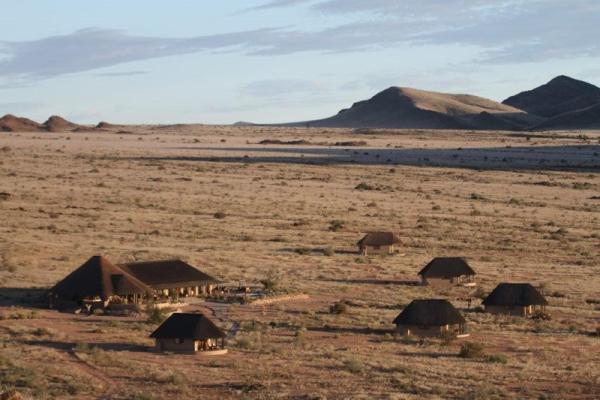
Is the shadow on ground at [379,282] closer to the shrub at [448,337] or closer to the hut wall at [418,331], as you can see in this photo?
the hut wall at [418,331]

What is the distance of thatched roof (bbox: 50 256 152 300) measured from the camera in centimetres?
4175

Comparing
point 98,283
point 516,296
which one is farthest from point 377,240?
point 98,283

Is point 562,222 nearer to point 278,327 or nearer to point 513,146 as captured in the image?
point 278,327

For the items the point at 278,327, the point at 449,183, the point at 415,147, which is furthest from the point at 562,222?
the point at 415,147

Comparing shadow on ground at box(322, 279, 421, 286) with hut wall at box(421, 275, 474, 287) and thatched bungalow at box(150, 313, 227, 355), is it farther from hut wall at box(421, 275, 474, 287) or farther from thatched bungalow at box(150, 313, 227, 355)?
thatched bungalow at box(150, 313, 227, 355)

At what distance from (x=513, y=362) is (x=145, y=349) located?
1011cm

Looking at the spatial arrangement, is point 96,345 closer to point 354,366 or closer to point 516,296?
point 354,366

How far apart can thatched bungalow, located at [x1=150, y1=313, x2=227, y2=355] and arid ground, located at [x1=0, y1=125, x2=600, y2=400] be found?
1.86ft

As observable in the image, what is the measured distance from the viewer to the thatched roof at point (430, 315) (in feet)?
122

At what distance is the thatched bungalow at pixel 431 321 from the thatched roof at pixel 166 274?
31.9ft

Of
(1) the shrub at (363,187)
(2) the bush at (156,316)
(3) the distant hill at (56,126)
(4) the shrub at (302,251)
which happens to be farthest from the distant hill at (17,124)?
(2) the bush at (156,316)

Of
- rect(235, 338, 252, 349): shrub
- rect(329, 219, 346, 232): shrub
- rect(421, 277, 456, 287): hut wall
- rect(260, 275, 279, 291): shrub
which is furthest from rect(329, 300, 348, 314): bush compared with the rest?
rect(329, 219, 346, 232): shrub

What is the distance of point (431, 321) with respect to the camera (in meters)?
37.3

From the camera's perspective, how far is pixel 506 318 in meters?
41.3
